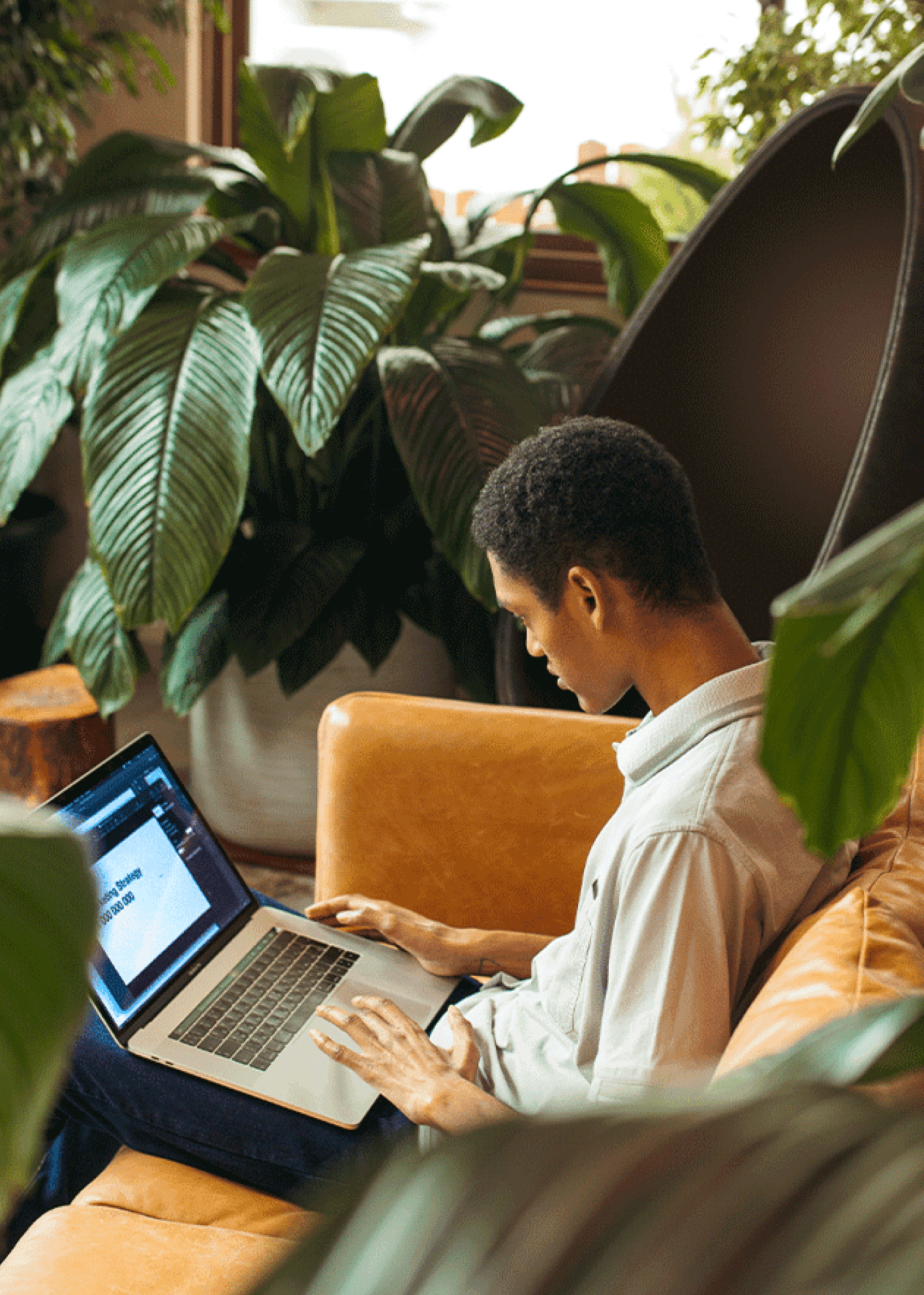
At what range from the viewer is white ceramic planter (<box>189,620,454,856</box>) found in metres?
2.27

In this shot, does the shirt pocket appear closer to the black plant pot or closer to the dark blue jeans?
the dark blue jeans

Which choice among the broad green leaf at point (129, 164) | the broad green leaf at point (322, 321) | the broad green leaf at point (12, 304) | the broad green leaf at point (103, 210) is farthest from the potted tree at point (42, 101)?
the broad green leaf at point (322, 321)

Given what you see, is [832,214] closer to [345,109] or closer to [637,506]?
[345,109]

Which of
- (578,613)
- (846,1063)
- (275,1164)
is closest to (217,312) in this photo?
(578,613)

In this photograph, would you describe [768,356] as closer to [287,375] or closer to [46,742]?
[287,375]

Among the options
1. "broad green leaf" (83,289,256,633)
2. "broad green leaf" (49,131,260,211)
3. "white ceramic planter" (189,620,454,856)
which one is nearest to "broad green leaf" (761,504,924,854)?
"broad green leaf" (83,289,256,633)

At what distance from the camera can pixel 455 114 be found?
7.77 ft

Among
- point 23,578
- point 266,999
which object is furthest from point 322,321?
point 23,578

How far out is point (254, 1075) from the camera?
1022mm

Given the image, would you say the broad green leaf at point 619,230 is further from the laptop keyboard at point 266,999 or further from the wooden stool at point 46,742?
the laptop keyboard at point 266,999

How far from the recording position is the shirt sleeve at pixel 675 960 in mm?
771

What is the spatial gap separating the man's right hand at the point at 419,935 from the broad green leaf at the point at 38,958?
1065 mm

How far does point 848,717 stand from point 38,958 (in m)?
0.16

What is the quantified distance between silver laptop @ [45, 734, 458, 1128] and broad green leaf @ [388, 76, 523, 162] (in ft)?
5.32
